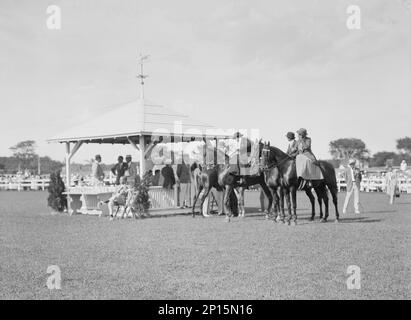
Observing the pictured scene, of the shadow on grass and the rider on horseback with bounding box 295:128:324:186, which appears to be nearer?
the rider on horseback with bounding box 295:128:324:186

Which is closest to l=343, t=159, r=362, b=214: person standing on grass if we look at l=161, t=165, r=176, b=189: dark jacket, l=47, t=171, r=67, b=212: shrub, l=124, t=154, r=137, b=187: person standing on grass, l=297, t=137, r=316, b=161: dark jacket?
l=297, t=137, r=316, b=161: dark jacket

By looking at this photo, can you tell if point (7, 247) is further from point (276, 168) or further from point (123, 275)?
point (276, 168)

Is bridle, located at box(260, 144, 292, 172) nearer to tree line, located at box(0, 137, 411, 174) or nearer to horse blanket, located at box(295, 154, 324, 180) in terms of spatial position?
horse blanket, located at box(295, 154, 324, 180)

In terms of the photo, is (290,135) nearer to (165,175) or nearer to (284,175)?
(284,175)

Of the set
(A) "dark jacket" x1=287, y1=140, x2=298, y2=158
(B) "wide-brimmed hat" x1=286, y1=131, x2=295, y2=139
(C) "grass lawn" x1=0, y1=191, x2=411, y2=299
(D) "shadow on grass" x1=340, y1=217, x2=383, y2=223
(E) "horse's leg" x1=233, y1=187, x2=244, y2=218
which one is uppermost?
(B) "wide-brimmed hat" x1=286, y1=131, x2=295, y2=139

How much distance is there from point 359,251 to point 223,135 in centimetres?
1077

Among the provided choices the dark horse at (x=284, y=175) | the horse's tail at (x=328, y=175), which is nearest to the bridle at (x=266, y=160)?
the dark horse at (x=284, y=175)

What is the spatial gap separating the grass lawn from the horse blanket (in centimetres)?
133

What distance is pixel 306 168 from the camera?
1440cm

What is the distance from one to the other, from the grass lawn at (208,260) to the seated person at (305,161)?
4.50ft

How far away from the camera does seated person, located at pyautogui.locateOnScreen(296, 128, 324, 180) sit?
14.4 metres

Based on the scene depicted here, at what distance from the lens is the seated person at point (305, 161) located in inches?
565

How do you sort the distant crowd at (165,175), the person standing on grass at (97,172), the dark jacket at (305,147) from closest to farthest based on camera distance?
the dark jacket at (305,147) → the distant crowd at (165,175) → the person standing on grass at (97,172)

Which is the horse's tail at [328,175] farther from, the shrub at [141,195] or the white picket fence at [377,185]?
the white picket fence at [377,185]
